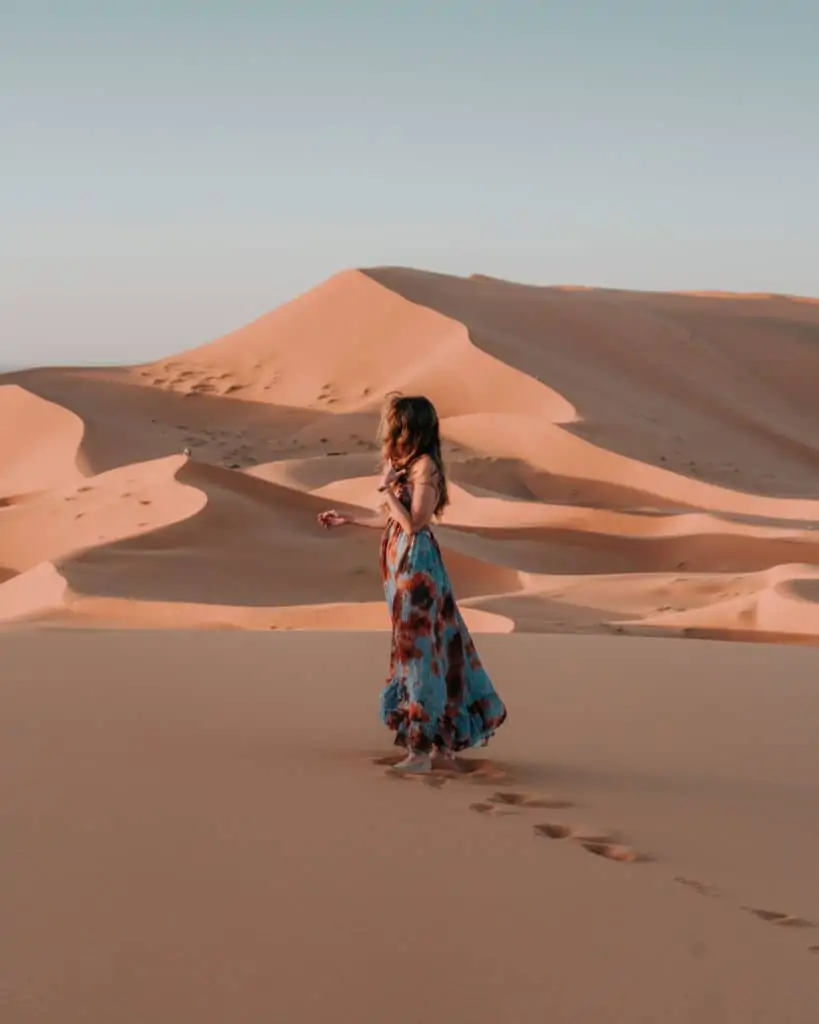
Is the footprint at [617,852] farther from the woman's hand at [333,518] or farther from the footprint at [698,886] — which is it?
the woman's hand at [333,518]

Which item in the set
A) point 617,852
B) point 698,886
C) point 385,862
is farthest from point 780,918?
point 385,862

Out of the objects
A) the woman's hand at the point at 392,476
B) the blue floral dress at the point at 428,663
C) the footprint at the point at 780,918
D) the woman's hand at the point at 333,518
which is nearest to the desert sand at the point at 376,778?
the footprint at the point at 780,918

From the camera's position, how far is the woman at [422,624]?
4832 millimetres

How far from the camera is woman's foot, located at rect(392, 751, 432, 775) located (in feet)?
15.8

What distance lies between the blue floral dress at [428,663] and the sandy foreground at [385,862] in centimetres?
17

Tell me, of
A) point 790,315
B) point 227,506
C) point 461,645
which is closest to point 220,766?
point 461,645

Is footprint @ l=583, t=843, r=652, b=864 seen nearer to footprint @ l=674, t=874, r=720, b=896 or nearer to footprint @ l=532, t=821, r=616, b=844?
footprint @ l=532, t=821, r=616, b=844

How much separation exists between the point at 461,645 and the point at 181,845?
1449mm

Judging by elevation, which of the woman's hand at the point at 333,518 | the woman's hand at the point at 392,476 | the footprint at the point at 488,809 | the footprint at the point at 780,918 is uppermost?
the woman's hand at the point at 392,476

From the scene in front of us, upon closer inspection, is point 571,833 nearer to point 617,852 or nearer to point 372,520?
point 617,852

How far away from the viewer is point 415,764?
190 inches

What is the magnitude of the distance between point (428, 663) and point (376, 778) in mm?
397

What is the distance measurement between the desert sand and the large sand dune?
8 cm

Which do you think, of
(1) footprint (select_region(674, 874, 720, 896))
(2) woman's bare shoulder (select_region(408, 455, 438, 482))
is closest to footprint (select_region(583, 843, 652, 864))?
(1) footprint (select_region(674, 874, 720, 896))
